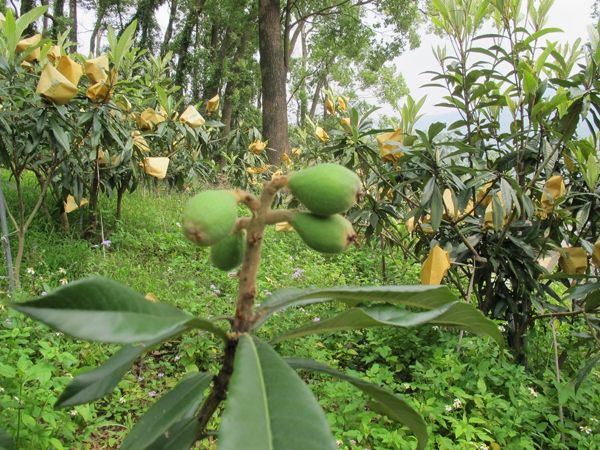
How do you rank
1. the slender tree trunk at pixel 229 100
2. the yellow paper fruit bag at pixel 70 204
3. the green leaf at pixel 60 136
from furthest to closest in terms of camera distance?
the slender tree trunk at pixel 229 100 → the yellow paper fruit bag at pixel 70 204 → the green leaf at pixel 60 136

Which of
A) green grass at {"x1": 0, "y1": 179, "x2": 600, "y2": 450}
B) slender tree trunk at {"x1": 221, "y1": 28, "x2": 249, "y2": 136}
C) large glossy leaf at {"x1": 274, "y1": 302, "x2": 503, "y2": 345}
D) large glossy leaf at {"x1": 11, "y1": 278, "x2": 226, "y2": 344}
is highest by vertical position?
slender tree trunk at {"x1": 221, "y1": 28, "x2": 249, "y2": 136}

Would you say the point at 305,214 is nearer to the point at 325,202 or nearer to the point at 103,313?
the point at 325,202

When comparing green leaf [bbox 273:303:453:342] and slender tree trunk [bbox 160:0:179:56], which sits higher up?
slender tree trunk [bbox 160:0:179:56]

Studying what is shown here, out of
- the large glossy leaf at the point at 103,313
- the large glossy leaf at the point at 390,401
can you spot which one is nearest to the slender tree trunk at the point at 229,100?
the large glossy leaf at the point at 390,401

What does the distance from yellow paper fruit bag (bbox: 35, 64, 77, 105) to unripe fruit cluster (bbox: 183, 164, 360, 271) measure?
198 centimetres

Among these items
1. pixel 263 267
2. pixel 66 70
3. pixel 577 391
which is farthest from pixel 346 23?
pixel 577 391

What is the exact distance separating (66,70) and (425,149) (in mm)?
1709

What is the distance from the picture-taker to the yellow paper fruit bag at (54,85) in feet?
7.41

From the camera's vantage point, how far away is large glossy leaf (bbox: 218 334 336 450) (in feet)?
1.57

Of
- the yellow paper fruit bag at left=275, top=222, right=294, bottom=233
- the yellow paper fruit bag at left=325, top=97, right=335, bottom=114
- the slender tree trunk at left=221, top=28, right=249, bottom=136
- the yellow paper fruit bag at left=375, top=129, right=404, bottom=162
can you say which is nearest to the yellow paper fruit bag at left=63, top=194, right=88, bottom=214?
the yellow paper fruit bag at left=325, top=97, right=335, bottom=114

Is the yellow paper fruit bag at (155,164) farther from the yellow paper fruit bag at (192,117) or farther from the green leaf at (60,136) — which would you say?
the green leaf at (60,136)

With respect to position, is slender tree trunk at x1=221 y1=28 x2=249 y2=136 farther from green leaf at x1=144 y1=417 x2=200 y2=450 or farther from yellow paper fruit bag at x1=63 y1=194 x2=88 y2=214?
green leaf at x1=144 y1=417 x2=200 y2=450

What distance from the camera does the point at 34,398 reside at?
1.57m

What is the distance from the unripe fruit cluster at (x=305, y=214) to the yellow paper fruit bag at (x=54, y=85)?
1.98 metres
